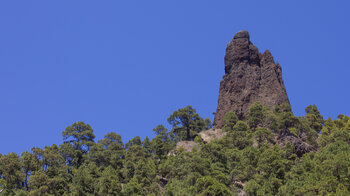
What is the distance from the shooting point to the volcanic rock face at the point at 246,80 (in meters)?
128

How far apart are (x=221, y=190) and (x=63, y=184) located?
2739 centimetres

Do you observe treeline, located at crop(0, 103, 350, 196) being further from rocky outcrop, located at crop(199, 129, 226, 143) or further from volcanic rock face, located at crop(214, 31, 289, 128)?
volcanic rock face, located at crop(214, 31, 289, 128)

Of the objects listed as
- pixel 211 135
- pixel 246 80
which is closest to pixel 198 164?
pixel 211 135

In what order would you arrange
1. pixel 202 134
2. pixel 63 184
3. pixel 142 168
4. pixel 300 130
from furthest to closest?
pixel 202 134 → pixel 300 130 → pixel 142 168 → pixel 63 184

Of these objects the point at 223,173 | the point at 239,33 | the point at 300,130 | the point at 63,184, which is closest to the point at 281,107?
the point at 300,130

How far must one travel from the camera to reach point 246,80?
13250 cm

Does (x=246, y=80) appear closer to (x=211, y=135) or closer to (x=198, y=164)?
(x=211, y=135)

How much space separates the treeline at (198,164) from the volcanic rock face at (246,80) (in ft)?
23.1

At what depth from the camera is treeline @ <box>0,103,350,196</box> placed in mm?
77062

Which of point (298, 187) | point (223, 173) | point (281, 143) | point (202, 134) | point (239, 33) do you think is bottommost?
point (298, 187)

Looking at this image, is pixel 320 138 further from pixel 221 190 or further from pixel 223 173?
pixel 221 190

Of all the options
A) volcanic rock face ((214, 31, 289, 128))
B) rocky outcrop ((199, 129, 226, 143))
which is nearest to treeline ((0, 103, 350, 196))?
rocky outcrop ((199, 129, 226, 143))

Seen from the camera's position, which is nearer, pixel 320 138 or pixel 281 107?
pixel 320 138

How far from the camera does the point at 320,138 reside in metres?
107
